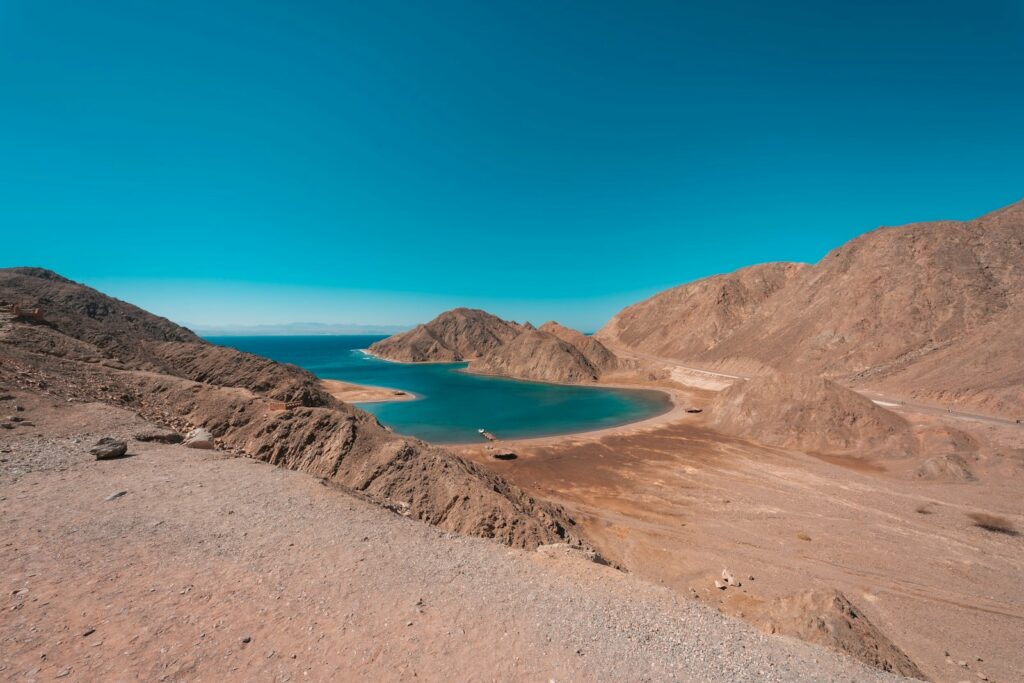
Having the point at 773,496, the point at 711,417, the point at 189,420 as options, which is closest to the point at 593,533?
the point at 773,496

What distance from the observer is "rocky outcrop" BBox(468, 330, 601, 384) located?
9338cm

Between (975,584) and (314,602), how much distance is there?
2430 centimetres

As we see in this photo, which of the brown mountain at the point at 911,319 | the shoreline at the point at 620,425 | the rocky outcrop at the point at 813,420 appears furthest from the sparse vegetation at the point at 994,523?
the shoreline at the point at 620,425

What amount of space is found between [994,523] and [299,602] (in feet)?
105

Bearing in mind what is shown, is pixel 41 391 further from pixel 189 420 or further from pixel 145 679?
pixel 145 679

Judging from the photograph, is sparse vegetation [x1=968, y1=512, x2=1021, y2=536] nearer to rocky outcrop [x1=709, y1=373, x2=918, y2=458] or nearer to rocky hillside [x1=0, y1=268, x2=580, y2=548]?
rocky outcrop [x1=709, y1=373, x2=918, y2=458]

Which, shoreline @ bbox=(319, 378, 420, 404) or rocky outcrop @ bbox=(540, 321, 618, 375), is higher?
rocky outcrop @ bbox=(540, 321, 618, 375)

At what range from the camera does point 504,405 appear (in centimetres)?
6431

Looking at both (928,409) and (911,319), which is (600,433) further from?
(911,319)

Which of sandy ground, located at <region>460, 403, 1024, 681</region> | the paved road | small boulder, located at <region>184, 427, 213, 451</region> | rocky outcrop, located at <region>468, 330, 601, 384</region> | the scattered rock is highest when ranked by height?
rocky outcrop, located at <region>468, 330, 601, 384</region>

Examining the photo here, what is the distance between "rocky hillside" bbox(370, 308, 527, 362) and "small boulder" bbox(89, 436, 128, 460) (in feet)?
418

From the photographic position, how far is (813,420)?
1531 inches

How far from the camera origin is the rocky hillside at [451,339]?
144m

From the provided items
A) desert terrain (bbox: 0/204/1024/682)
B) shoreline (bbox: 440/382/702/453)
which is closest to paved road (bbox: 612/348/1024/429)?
desert terrain (bbox: 0/204/1024/682)
